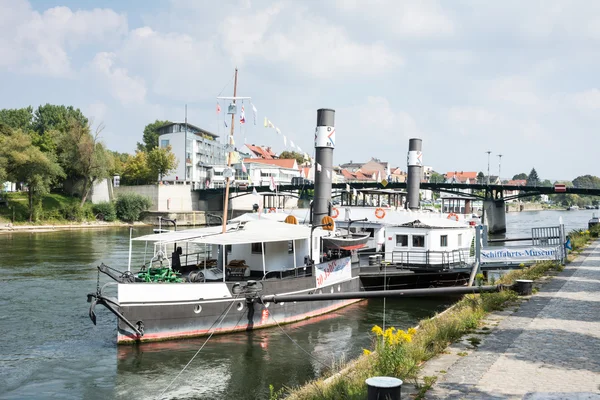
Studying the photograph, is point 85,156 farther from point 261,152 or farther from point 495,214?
point 261,152

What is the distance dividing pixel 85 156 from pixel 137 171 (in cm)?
2308

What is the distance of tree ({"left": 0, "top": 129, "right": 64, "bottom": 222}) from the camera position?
63.8m

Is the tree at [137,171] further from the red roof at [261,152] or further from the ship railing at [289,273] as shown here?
the ship railing at [289,273]

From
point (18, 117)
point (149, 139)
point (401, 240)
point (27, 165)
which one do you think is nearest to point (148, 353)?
point (401, 240)

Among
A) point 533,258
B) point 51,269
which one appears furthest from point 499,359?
point 51,269

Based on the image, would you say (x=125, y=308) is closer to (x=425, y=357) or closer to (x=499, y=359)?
(x=425, y=357)

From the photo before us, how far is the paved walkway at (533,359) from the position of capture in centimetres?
888

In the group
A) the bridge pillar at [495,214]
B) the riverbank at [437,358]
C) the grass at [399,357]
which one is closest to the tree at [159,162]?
the bridge pillar at [495,214]

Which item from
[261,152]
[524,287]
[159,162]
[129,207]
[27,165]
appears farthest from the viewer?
[261,152]

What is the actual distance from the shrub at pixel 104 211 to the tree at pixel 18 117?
4456 cm

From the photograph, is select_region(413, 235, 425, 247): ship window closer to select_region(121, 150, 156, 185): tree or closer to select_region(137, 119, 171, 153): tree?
select_region(121, 150, 156, 185): tree

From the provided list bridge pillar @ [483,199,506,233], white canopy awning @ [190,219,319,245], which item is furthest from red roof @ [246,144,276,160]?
white canopy awning @ [190,219,319,245]

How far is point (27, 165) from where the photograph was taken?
213 ft

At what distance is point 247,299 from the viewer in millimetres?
18625
